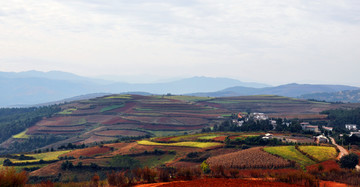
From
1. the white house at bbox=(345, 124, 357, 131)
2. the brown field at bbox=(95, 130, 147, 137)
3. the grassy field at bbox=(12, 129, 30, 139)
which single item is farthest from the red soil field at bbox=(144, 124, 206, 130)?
the white house at bbox=(345, 124, 357, 131)

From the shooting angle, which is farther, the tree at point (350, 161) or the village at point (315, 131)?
the village at point (315, 131)

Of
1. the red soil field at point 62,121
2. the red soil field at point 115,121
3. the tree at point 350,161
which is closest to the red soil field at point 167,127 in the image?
the red soil field at point 115,121

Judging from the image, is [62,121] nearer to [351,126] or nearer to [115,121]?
[115,121]

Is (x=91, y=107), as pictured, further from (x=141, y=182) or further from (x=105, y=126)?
(x=141, y=182)

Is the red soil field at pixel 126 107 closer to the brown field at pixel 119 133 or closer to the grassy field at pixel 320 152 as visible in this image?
the brown field at pixel 119 133

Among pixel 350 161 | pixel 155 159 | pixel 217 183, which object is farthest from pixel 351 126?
pixel 217 183

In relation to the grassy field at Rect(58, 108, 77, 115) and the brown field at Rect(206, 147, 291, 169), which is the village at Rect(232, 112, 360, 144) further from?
the grassy field at Rect(58, 108, 77, 115)

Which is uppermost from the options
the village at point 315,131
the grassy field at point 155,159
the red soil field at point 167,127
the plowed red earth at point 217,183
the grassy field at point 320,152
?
the plowed red earth at point 217,183
